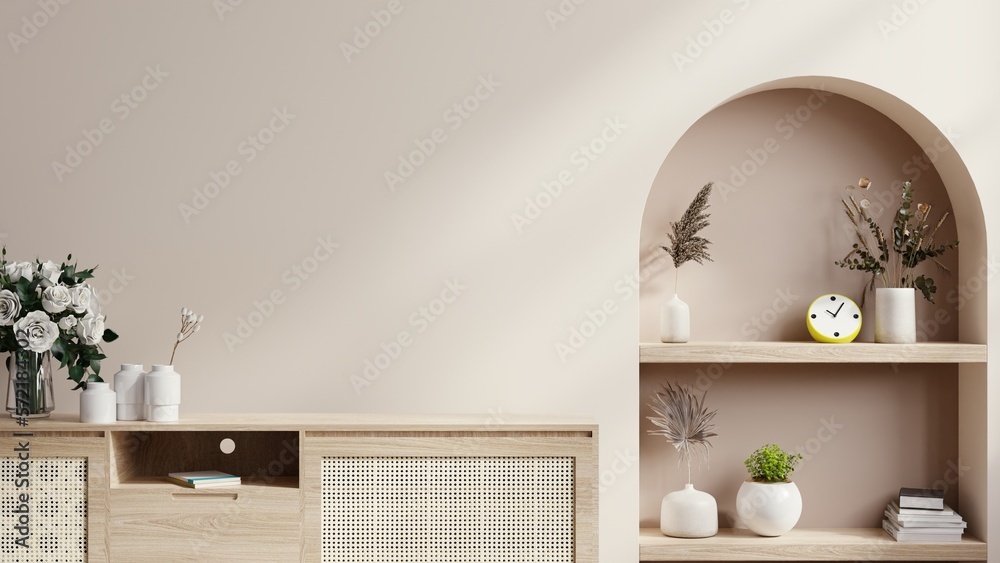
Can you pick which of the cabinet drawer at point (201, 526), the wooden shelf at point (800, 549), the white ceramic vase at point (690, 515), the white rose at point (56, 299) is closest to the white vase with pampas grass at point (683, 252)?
the white ceramic vase at point (690, 515)

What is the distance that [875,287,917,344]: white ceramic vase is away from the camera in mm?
2916

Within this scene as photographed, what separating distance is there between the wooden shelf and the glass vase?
6.19 ft

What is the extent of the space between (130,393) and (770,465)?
202 cm

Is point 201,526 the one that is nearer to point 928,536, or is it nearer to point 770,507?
point 770,507

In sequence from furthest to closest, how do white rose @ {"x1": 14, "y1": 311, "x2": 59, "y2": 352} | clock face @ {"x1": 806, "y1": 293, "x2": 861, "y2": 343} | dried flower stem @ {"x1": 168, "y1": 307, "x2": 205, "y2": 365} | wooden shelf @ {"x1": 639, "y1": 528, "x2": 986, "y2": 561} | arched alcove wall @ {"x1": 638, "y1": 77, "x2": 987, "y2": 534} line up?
arched alcove wall @ {"x1": 638, "y1": 77, "x2": 987, "y2": 534} < clock face @ {"x1": 806, "y1": 293, "x2": 861, "y2": 343} < wooden shelf @ {"x1": 639, "y1": 528, "x2": 986, "y2": 561} < dried flower stem @ {"x1": 168, "y1": 307, "x2": 205, "y2": 365} < white rose @ {"x1": 14, "y1": 311, "x2": 59, "y2": 352}

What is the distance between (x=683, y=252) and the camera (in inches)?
115

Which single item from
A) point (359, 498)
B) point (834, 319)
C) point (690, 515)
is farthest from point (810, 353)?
point (359, 498)

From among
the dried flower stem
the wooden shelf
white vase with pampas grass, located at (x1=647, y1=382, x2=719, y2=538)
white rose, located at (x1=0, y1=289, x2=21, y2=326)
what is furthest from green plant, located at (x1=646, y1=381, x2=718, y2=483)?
white rose, located at (x1=0, y1=289, x2=21, y2=326)

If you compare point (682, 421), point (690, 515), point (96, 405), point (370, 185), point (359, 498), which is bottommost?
point (690, 515)

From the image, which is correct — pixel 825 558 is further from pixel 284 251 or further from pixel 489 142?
pixel 284 251

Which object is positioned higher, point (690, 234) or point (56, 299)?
point (690, 234)

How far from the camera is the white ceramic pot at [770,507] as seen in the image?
2.85 m

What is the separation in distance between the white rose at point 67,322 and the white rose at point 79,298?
24 millimetres

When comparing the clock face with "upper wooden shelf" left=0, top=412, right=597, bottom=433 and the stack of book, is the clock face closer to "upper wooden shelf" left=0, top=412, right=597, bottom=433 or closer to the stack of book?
"upper wooden shelf" left=0, top=412, right=597, bottom=433
